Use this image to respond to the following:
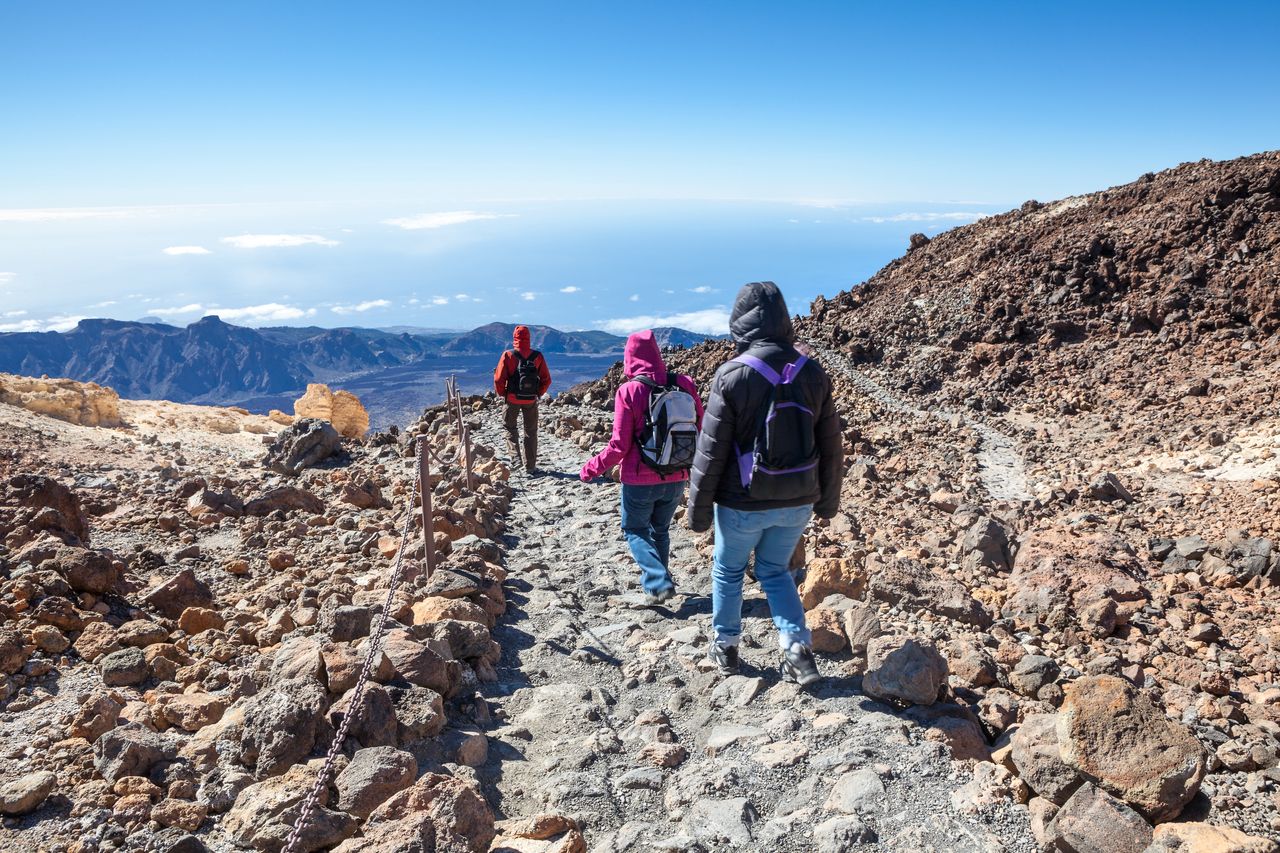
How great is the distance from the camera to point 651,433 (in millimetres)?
5586

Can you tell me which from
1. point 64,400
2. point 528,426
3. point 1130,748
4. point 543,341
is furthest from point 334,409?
point 543,341

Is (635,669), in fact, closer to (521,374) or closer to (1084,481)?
(521,374)

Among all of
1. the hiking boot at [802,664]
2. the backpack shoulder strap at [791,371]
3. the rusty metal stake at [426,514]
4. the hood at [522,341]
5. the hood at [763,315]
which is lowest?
the hiking boot at [802,664]

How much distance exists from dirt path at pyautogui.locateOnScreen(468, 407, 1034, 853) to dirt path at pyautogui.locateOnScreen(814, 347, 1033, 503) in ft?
23.6

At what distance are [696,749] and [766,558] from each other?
1.10 meters

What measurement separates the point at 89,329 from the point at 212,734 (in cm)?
13271

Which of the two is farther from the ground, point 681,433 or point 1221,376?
point 681,433

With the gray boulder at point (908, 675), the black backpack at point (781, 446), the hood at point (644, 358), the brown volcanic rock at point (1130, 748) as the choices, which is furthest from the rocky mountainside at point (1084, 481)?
the hood at point (644, 358)

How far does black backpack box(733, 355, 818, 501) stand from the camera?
3.99 metres

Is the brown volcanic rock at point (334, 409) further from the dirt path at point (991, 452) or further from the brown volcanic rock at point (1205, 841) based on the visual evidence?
the brown volcanic rock at point (1205, 841)

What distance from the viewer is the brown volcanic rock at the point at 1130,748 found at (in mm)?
3025

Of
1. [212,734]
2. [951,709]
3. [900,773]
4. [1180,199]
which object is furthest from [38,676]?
[1180,199]

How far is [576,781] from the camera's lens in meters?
3.81

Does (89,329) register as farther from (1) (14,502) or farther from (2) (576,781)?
(2) (576,781)
